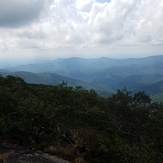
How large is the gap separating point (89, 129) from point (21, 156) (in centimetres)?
781

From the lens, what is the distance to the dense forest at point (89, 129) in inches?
539

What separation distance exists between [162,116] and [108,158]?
16638mm

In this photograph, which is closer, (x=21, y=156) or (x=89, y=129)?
(x=21, y=156)

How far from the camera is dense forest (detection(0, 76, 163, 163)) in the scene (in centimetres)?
1368

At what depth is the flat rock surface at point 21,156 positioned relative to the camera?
10.6 m

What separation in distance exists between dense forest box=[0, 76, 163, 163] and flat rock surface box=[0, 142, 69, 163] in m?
1.14

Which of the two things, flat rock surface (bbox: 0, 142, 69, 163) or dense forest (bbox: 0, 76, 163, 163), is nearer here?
flat rock surface (bbox: 0, 142, 69, 163)

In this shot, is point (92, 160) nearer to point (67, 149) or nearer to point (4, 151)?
point (67, 149)

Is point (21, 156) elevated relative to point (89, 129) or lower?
elevated

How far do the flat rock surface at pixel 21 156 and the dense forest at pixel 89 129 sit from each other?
1.14 meters

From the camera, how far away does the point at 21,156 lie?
11039mm

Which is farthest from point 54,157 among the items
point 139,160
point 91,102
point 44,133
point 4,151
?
point 91,102

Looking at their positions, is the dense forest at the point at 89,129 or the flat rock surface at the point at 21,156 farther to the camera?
the dense forest at the point at 89,129

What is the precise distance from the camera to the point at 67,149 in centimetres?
1283
